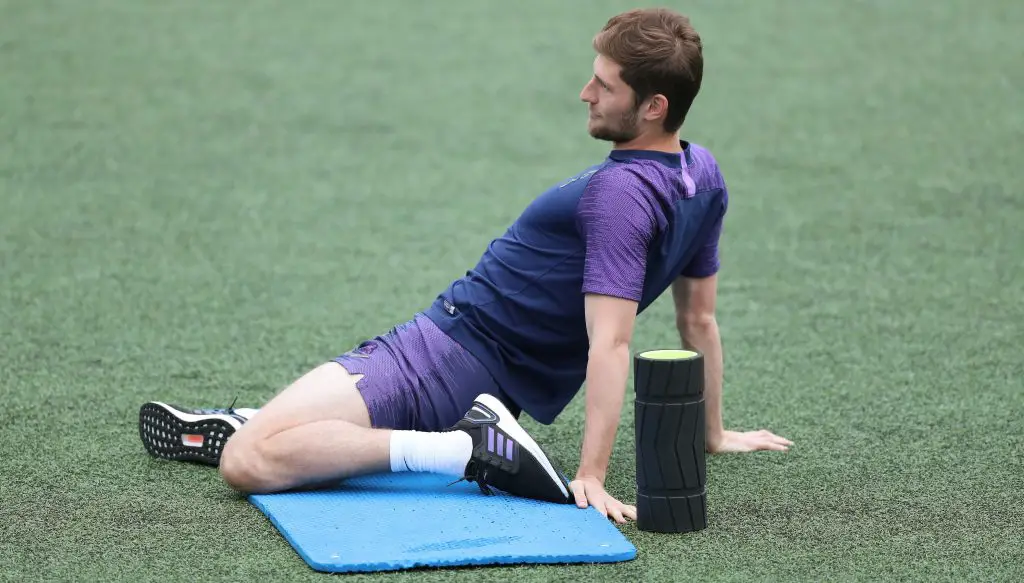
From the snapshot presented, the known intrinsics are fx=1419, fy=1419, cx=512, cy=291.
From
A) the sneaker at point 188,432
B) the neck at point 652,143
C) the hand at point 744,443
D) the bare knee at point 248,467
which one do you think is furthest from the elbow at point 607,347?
the sneaker at point 188,432

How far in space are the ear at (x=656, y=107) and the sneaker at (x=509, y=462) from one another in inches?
32.4

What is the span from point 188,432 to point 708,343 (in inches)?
58.1

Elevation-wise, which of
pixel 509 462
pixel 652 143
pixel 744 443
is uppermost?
pixel 652 143

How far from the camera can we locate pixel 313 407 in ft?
11.8

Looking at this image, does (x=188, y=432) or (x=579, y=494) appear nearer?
Result: (x=579, y=494)

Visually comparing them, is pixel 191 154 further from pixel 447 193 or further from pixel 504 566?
pixel 504 566

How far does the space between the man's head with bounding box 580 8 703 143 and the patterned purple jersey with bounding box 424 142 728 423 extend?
91mm

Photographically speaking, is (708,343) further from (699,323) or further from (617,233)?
(617,233)

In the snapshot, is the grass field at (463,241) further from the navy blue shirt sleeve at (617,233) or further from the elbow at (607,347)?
the navy blue shirt sleeve at (617,233)

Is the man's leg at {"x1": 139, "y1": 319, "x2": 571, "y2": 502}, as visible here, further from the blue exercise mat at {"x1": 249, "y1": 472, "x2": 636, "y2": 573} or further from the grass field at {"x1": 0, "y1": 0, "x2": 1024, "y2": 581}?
the grass field at {"x1": 0, "y1": 0, "x2": 1024, "y2": 581}

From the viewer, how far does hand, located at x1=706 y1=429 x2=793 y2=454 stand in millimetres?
4055

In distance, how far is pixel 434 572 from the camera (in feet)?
10.1

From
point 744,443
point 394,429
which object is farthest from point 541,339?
point 744,443

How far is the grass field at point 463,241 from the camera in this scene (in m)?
3.46
